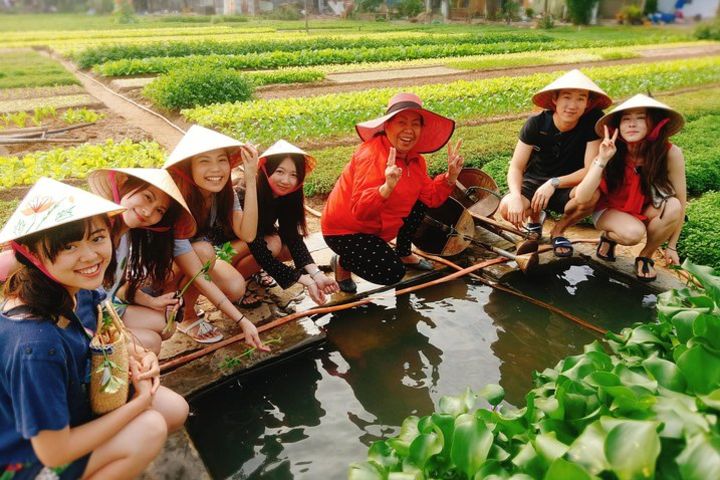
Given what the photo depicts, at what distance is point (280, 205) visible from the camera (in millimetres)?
3371

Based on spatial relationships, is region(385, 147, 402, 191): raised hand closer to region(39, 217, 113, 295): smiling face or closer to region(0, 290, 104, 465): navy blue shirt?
region(39, 217, 113, 295): smiling face

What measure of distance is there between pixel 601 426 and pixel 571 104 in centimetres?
324

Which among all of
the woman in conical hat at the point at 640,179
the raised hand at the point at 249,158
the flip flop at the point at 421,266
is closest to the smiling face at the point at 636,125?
the woman in conical hat at the point at 640,179

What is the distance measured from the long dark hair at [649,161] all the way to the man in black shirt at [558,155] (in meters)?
0.19

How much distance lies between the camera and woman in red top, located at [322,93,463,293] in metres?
3.39

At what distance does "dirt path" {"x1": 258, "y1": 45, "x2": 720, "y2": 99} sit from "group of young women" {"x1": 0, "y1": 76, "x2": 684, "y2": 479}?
9.62 m

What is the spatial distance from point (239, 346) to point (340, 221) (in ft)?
3.51

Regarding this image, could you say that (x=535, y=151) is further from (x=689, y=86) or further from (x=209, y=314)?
(x=689, y=86)

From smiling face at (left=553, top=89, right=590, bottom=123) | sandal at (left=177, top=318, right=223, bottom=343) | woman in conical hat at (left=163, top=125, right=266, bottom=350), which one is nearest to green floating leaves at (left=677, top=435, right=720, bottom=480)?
woman in conical hat at (left=163, top=125, right=266, bottom=350)

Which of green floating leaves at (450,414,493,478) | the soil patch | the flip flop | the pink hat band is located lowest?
the flip flop

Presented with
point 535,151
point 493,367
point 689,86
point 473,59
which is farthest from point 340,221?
point 473,59

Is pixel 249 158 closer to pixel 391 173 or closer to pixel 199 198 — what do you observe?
pixel 199 198

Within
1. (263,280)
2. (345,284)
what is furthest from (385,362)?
(263,280)

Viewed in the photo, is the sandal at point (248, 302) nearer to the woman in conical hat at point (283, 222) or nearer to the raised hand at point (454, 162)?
the woman in conical hat at point (283, 222)
